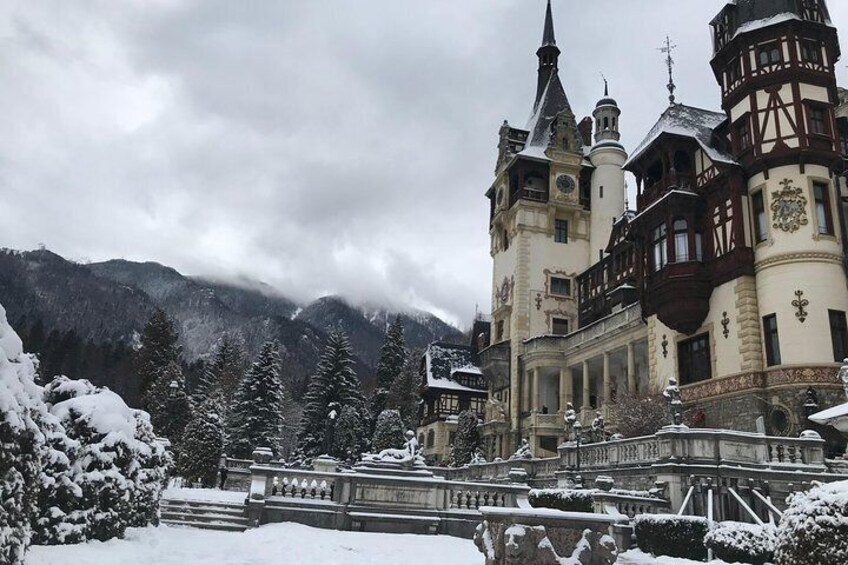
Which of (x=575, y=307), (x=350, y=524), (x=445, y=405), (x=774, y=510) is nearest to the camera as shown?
(x=774, y=510)

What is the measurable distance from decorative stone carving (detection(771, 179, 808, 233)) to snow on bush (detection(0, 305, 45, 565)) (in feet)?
93.9

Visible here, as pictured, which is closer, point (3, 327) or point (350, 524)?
point (3, 327)

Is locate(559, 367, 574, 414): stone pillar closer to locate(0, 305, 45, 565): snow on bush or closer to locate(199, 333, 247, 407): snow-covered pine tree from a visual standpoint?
locate(199, 333, 247, 407): snow-covered pine tree

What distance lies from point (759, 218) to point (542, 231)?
25638 millimetres

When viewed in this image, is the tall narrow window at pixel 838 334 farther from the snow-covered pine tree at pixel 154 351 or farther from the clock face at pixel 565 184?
the snow-covered pine tree at pixel 154 351

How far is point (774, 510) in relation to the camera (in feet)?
57.4

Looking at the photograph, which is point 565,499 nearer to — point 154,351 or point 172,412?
point 172,412

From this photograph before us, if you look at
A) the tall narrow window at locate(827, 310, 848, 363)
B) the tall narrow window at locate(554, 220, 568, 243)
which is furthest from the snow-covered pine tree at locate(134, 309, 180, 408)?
the tall narrow window at locate(827, 310, 848, 363)

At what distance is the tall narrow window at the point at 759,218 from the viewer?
29.6m

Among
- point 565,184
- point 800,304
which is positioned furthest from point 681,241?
point 565,184

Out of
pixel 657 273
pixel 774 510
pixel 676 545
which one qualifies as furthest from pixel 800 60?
pixel 676 545

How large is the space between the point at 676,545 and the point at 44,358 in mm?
98887

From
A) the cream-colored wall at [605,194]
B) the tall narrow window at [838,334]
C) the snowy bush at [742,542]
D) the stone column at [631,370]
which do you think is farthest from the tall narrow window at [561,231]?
the snowy bush at [742,542]

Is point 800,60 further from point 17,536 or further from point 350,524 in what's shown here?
point 17,536
